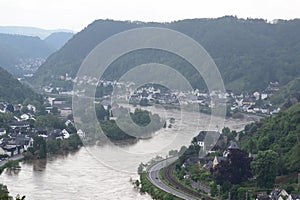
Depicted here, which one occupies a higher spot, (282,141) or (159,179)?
(282,141)

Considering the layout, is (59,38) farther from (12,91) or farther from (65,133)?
(65,133)

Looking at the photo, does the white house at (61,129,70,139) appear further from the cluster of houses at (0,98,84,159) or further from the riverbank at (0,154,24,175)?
the riverbank at (0,154,24,175)

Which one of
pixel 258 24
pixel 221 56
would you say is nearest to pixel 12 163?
pixel 221 56

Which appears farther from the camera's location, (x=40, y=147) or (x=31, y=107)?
(x=31, y=107)

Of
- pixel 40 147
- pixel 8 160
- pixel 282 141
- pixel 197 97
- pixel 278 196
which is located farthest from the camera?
pixel 197 97

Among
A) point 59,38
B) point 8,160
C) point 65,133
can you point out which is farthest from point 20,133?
point 59,38

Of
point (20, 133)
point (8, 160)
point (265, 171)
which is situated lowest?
point (8, 160)
